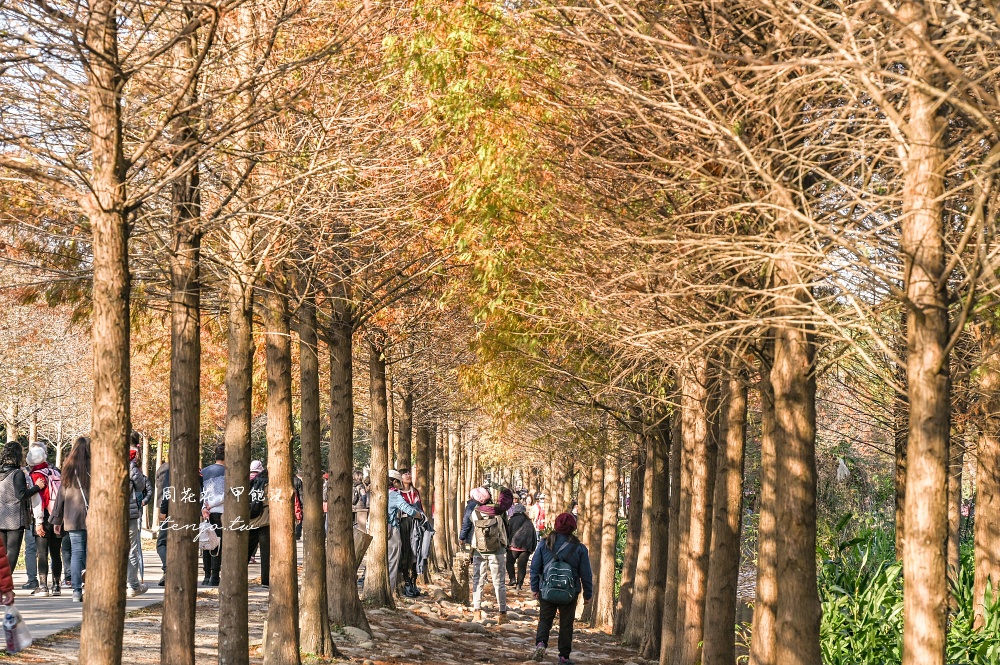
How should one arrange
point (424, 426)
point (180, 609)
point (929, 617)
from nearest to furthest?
point (929, 617) < point (180, 609) < point (424, 426)

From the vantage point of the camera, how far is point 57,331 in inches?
1318

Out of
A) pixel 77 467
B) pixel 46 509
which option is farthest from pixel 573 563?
pixel 46 509

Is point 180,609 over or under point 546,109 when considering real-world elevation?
under

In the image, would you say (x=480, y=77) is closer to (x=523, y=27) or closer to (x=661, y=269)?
(x=523, y=27)

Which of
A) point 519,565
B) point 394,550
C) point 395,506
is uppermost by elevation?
point 395,506

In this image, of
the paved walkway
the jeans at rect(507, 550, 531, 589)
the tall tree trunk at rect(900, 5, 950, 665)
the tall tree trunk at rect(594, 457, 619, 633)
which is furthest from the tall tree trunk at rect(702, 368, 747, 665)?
the jeans at rect(507, 550, 531, 589)

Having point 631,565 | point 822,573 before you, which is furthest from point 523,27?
point 631,565

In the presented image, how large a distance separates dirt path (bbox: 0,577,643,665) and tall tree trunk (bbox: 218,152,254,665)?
4.40 feet

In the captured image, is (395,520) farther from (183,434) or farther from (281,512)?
(183,434)

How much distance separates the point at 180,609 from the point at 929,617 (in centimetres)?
479

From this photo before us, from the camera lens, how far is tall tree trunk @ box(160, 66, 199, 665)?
813 cm

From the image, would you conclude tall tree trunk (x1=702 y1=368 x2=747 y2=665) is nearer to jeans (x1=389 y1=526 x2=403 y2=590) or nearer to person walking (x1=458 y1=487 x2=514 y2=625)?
person walking (x1=458 y1=487 x2=514 y2=625)

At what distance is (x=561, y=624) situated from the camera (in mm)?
14023

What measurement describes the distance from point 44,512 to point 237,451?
5.95 meters
